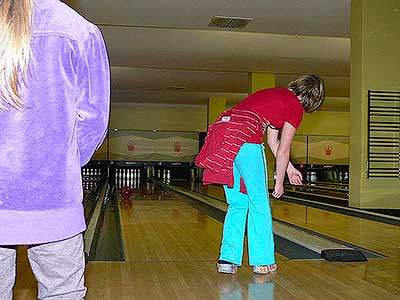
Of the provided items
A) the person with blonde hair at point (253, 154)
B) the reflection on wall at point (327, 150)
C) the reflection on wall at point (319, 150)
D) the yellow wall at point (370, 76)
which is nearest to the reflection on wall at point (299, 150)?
the reflection on wall at point (319, 150)

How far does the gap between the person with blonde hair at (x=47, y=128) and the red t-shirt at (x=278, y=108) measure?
183 centimetres

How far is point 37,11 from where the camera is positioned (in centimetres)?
118

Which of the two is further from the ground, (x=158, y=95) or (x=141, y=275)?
(x=158, y=95)

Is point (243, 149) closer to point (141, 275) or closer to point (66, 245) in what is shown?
point (141, 275)

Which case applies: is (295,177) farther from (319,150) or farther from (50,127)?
(319,150)

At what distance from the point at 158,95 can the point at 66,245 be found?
15489mm

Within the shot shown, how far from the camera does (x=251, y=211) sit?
9.91 ft

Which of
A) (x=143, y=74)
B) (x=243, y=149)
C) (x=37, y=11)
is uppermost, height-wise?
(x=143, y=74)

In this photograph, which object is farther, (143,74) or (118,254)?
(143,74)

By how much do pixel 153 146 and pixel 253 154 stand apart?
1616 cm

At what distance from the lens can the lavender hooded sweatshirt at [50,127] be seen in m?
1.14

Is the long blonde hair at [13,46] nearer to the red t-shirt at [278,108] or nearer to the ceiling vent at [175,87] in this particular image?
the red t-shirt at [278,108]

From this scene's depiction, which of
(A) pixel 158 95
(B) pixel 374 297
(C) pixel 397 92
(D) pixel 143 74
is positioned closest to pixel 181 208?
(C) pixel 397 92

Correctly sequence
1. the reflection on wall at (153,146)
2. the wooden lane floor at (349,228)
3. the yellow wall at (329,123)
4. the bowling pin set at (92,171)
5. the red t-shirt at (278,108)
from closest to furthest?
the red t-shirt at (278,108) → the wooden lane floor at (349,228) → the bowling pin set at (92,171) → the reflection on wall at (153,146) → the yellow wall at (329,123)
